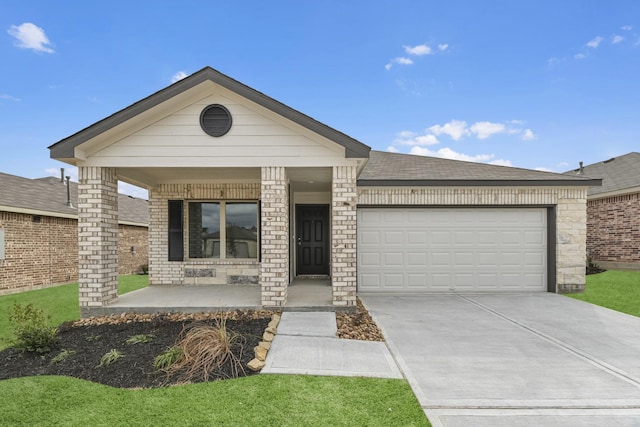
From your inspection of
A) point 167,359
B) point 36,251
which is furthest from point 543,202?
point 36,251

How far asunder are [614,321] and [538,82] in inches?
380

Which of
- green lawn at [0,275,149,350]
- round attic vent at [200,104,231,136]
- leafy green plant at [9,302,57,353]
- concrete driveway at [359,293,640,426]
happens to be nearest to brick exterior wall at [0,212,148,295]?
green lawn at [0,275,149,350]

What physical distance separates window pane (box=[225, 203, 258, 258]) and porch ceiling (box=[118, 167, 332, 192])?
82cm

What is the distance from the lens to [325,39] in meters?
14.5

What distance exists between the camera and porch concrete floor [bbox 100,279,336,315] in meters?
6.49

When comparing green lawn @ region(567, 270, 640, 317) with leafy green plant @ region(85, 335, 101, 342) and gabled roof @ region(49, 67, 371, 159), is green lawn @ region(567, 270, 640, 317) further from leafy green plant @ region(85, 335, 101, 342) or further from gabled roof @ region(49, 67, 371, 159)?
leafy green plant @ region(85, 335, 101, 342)

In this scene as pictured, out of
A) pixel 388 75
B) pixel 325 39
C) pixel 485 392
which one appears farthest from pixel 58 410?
pixel 388 75

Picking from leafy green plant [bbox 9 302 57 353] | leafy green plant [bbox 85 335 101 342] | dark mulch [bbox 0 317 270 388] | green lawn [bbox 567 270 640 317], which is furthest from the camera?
green lawn [bbox 567 270 640 317]

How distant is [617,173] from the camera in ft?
49.5

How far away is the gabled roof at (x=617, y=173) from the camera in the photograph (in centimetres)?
1314

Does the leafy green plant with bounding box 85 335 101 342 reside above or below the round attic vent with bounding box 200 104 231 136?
below

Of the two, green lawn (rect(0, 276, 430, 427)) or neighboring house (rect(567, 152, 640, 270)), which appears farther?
neighboring house (rect(567, 152, 640, 270))

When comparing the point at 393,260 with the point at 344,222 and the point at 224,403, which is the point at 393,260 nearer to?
the point at 344,222

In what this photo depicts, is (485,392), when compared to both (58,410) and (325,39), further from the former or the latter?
(325,39)
